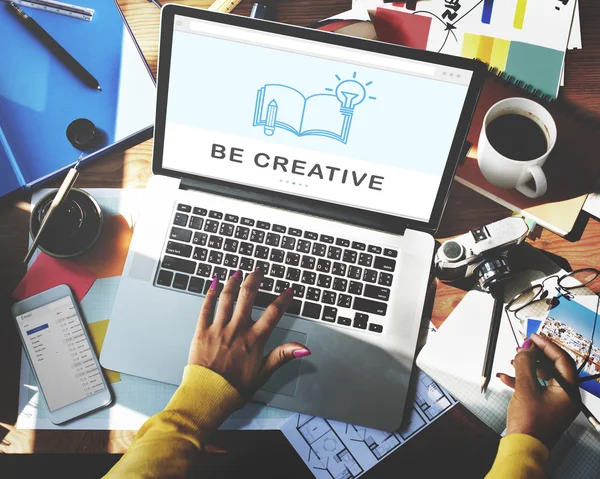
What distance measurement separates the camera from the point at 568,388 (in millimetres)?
815

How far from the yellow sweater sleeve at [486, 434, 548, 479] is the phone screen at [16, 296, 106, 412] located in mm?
652

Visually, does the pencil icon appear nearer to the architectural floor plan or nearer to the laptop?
the laptop

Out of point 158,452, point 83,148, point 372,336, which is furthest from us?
point 83,148

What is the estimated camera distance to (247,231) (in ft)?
2.94

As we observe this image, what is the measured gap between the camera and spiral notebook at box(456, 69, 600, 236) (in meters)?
0.91

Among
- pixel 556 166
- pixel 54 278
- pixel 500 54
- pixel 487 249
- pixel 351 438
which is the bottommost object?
pixel 351 438

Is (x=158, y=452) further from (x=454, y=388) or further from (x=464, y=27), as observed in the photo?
(x=464, y=27)

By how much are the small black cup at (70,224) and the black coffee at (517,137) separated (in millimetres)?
684

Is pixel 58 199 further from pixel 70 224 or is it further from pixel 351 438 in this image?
pixel 351 438

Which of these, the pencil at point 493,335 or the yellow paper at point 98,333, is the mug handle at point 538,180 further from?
the yellow paper at point 98,333

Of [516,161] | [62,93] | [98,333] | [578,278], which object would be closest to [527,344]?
[578,278]

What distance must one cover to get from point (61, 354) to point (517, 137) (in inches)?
33.4

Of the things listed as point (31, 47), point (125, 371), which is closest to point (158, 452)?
point (125, 371)

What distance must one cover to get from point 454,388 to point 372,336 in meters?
0.17
